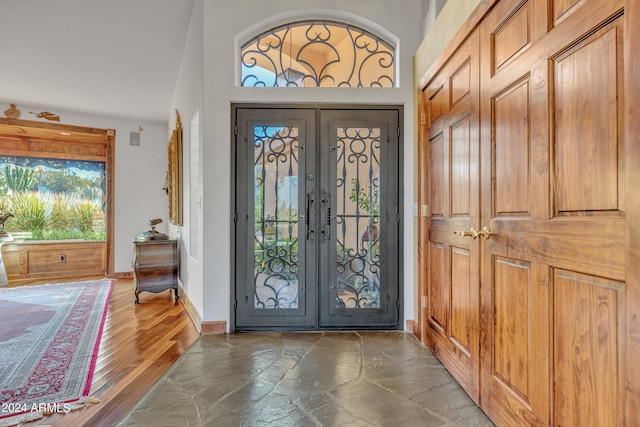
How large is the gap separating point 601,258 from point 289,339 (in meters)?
2.27

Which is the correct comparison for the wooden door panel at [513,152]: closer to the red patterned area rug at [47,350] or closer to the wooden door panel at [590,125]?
the wooden door panel at [590,125]

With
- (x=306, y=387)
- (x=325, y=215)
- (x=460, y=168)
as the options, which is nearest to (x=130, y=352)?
(x=306, y=387)

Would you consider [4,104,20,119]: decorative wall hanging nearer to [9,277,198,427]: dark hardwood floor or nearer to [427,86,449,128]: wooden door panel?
[9,277,198,427]: dark hardwood floor

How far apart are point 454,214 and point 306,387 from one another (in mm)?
1413

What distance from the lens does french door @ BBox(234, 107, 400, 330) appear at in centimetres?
300

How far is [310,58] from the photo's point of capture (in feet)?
9.96

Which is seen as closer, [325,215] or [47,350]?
[47,350]

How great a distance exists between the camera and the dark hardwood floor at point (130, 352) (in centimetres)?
177

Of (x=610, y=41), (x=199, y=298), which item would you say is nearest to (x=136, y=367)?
(x=199, y=298)

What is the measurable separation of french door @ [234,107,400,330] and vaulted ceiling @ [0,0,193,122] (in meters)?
1.56

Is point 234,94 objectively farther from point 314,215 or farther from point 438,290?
point 438,290

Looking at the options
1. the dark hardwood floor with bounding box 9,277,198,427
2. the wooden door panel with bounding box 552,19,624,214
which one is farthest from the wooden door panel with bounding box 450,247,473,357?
the dark hardwood floor with bounding box 9,277,198,427

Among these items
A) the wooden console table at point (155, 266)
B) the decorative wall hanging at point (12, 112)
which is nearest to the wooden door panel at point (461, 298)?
the wooden console table at point (155, 266)

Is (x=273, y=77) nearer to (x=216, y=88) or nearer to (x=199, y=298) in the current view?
(x=216, y=88)
